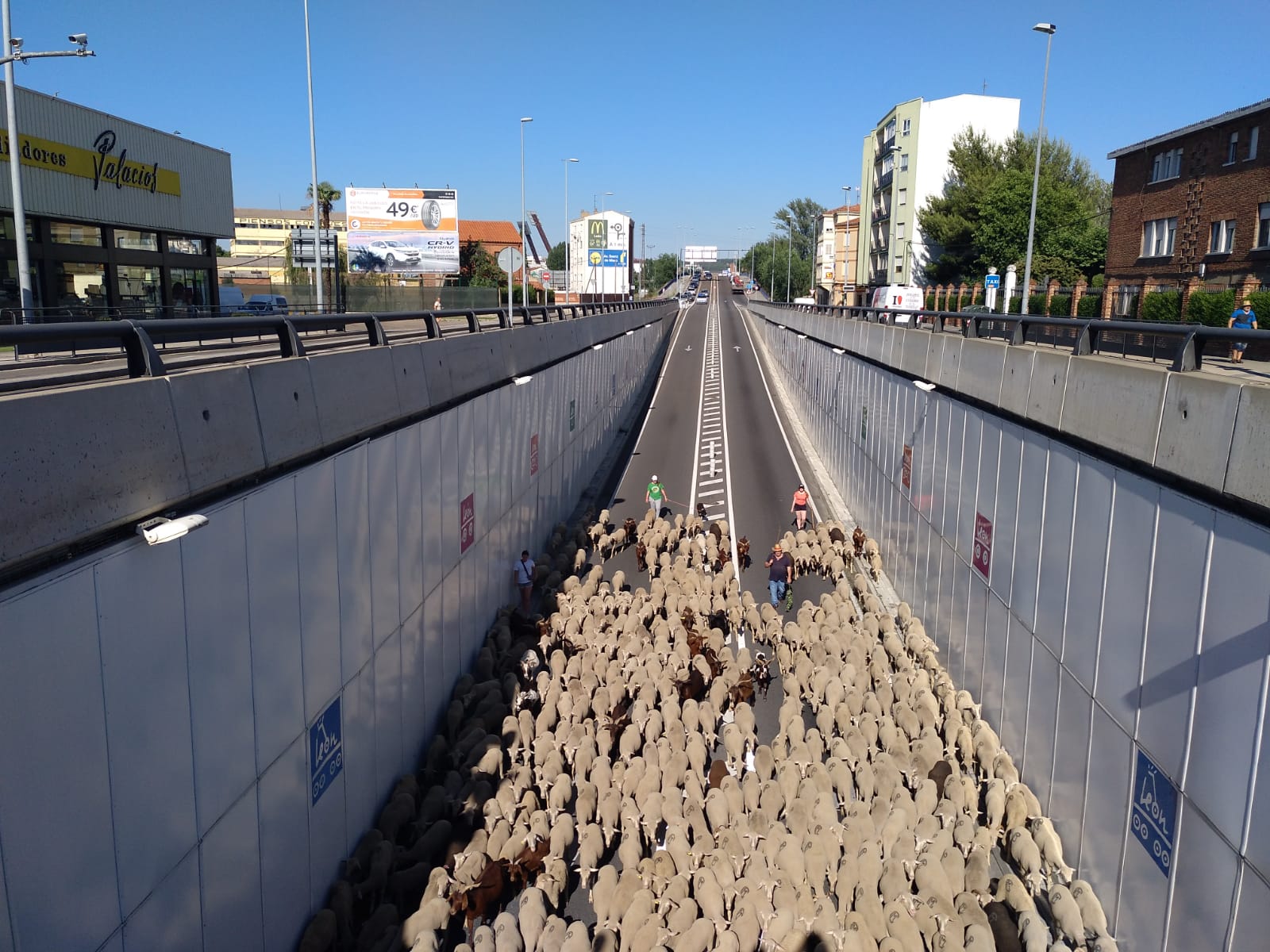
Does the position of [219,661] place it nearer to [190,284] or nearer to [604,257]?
[190,284]

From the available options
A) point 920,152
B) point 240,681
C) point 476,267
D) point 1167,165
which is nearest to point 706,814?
point 240,681

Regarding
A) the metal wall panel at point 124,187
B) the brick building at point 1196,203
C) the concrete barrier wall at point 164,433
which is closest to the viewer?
the concrete barrier wall at point 164,433

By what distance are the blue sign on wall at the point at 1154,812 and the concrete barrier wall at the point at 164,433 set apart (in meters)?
8.30


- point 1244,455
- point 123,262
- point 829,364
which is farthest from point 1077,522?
point 123,262

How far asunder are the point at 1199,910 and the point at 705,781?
6.05 meters

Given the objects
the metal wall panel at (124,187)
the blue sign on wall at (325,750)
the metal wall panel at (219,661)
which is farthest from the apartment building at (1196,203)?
the metal wall panel at (124,187)

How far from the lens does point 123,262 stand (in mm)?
29703

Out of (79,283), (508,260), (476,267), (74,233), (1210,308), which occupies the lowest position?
(1210,308)

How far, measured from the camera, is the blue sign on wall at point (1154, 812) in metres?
8.16

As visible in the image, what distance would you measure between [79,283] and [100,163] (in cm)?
386

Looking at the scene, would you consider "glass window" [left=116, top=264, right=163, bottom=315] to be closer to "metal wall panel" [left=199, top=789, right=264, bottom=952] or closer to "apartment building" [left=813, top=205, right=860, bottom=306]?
"metal wall panel" [left=199, top=789, right=264, bottom=952]

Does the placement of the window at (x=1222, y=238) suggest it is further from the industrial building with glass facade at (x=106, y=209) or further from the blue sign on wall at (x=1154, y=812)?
the industrial building with glass facade at (x=106, y=209)

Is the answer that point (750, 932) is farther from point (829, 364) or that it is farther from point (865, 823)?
point (829, 364)

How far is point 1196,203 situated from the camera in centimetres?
3522
